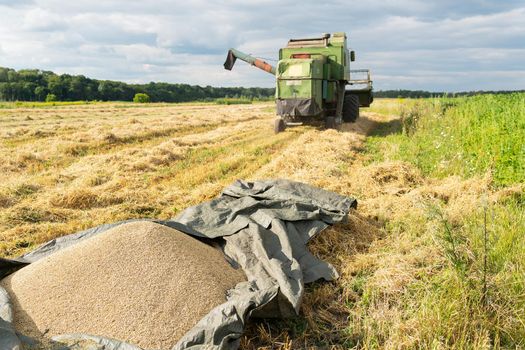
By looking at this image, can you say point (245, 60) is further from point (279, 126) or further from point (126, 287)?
point (126, 287)

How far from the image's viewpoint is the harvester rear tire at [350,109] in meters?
16.3

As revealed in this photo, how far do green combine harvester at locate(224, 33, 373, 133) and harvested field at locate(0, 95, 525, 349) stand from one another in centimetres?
106

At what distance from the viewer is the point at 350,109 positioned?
1633 centimetres

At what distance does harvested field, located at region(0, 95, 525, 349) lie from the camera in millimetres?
3150

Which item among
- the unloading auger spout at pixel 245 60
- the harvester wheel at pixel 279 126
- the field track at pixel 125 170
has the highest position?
the unloading auger spout at pixel 245 60

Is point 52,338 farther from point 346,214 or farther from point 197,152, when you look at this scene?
point 197,152

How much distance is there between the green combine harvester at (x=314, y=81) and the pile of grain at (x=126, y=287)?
9.83m

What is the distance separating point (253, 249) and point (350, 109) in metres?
13.0

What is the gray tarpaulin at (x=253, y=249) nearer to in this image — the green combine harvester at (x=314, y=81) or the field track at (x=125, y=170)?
the field track at (x=125, y=170)

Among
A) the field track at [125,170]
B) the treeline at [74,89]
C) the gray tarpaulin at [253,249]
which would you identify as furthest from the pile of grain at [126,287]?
the treeline at [74,89]

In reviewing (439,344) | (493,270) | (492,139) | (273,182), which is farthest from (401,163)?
(439,344)

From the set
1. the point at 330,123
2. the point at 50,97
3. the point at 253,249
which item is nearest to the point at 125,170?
the point at 253,249

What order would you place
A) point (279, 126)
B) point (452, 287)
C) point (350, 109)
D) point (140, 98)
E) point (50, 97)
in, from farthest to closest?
point (140, 98), point (50, 97), point (350, 109), point (279, 126), point (452, 287)

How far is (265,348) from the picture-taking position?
3023mm
